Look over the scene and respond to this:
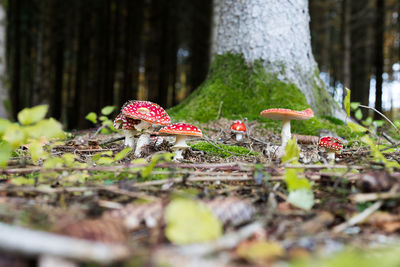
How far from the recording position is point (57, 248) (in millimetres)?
708

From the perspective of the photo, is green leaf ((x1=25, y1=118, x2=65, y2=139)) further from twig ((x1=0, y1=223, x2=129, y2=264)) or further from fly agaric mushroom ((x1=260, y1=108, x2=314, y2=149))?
fly agaric mushroom ((x1=260, y1=108, x2=314, y2=149))

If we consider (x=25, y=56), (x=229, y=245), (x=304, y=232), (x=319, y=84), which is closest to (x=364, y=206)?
(x=304, y=232)

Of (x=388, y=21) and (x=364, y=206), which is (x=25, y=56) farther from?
(x=388, y=21)

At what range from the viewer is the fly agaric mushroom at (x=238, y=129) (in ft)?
11.3

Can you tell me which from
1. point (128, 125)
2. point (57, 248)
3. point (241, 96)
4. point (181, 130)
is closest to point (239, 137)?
point (241, 96)

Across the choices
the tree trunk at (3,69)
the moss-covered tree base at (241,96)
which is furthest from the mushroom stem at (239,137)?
the tree trunk at (3,69)

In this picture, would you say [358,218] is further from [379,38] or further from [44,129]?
[379,38]

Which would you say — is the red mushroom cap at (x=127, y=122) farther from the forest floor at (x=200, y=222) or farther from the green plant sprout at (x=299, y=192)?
the green plant sprout at (x=299, y=192)

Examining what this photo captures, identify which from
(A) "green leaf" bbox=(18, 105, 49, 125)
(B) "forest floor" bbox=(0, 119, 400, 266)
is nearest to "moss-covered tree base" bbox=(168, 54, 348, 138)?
(B) "forest floor" bbox=(0, 119, 400, 266)

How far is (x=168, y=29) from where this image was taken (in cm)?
1469

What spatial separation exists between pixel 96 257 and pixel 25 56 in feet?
64.1

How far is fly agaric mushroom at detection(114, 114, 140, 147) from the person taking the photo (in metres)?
2.64

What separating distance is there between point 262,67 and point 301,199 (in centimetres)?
316

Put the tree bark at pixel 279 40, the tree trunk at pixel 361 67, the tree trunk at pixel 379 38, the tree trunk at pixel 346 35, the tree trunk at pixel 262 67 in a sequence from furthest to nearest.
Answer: the tree trunk at pixel 361 67 → the tree trunk at pixel 346 35 → the tree trunk at pixel 379 38 → the tree bark at pixel 279 40 → the tree trunk at pixel 262 67
